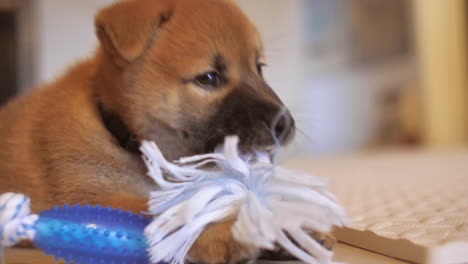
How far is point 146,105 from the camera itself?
1021mm

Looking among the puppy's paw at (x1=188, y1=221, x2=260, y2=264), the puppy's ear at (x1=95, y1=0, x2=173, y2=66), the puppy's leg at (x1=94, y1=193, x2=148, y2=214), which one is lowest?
the puppy's paw at (x1=188, y1=221, x2=260, y2=264)

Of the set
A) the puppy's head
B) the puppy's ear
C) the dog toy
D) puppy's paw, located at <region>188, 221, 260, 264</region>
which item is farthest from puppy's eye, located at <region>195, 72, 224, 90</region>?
puppy's paw, located at <region>188, 221, 260, 264</region>

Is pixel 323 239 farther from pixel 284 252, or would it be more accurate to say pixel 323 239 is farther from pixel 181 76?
pixel 181 76

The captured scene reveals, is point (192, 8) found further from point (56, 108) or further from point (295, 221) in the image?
point (295, 221)

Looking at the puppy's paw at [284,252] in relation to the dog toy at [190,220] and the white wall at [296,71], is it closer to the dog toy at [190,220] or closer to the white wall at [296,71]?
the dog toy at [190,220]

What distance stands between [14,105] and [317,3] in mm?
6071

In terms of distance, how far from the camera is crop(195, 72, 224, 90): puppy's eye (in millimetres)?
1016

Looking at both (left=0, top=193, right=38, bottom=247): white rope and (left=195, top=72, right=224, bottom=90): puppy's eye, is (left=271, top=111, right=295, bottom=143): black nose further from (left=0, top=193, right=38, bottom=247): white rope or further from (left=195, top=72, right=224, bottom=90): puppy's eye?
(left=0, top=193, right=38, bottom=247): white rope

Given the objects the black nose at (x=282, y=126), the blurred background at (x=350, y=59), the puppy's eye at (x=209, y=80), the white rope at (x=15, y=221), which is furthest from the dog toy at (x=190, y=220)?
the blurred background at (x=350, y=59)

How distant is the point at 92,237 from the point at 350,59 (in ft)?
19.7

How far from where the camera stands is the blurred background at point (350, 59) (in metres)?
3.40

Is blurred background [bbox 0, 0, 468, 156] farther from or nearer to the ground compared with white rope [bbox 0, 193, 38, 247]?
nearer to the ground

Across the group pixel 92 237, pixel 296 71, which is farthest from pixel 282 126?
pixel 296 71

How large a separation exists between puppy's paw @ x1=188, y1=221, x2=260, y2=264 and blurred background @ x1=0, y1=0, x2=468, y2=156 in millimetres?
548
